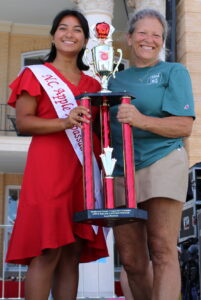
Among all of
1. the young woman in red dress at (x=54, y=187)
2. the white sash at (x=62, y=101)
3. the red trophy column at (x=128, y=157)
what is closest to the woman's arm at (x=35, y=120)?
the young woman in red dress at (x=54, y=187)

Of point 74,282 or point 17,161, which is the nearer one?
point 74,282

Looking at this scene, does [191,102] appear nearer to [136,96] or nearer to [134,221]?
[136,96]

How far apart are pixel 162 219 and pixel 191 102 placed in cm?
72

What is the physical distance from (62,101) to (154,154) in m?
0.66

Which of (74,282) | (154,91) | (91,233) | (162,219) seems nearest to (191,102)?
(154,91)

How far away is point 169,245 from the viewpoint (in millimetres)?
3383

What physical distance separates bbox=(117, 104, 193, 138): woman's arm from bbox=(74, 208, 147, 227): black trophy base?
1.57 feet

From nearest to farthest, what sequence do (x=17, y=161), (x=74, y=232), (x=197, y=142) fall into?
(x=74, y=232) < (x=197, y=142) < (x=17, y=161)

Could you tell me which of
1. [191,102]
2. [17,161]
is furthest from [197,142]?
[191,102]

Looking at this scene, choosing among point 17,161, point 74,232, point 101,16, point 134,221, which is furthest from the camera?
point 17,161

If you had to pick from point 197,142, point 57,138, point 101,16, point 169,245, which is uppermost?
point 101,16

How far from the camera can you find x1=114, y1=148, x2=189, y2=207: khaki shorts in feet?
11.2

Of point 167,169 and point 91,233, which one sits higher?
point 167,169

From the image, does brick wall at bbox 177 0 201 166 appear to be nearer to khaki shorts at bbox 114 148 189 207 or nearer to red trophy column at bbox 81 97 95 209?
khaki shorts at bbox 114 148 189 207
